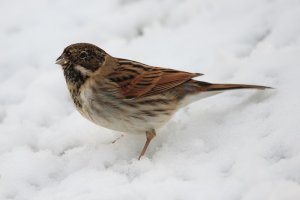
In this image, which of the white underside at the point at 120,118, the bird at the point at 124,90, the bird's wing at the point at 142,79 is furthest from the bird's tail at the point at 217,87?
the white underside at the point at 120,118

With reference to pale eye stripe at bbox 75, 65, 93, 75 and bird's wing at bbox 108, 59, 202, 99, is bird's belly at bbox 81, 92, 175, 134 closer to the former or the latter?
bird's wing at bbox 108, 59, 202, 99

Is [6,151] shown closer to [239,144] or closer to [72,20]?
[239,144]

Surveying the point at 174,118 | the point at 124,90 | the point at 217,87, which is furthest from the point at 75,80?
the point at 217,87

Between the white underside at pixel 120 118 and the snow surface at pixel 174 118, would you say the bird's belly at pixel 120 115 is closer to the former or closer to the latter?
the white underside at pixel 120 118

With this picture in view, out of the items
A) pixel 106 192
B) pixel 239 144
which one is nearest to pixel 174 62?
pixel 239 144

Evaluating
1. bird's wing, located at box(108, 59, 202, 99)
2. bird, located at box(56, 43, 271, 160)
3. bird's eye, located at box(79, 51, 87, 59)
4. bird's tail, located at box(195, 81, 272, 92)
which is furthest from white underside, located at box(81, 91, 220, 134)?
bird's tail, located at box(195, 81, 272, 92)

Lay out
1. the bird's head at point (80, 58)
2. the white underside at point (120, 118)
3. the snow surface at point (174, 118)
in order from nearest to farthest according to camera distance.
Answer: the snow surface at point (174, 118) < the white underside at point (120, 118) < the bird's head at point (80, 58)

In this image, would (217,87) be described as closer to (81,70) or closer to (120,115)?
(120,115)

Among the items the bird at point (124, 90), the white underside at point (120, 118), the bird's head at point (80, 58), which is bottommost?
the white underside at point (120, 118)
